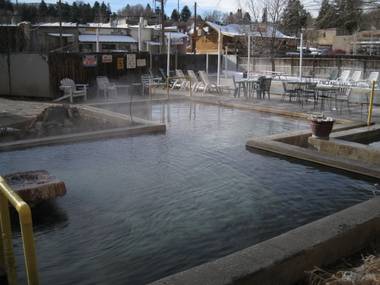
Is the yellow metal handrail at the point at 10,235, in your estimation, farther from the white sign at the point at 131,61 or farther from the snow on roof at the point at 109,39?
the snow on roof at the point at 109,39

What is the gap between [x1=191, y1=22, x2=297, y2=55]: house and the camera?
28781 millimetres

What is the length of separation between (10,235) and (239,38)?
120 ft

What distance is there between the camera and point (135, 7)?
3588 inches

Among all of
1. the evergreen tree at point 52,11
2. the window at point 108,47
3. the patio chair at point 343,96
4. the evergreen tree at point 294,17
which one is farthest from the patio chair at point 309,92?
the evergreen tree at point 52,11

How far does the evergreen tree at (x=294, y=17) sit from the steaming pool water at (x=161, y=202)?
22242 mm

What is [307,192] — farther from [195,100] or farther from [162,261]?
[195,100]

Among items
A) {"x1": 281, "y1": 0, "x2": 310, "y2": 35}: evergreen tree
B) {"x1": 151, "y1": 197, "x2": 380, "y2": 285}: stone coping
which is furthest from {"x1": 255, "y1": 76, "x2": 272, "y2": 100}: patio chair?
{"x1": 281, "y1": 0, "x2": 310, "y2": 35}: evergreen tree

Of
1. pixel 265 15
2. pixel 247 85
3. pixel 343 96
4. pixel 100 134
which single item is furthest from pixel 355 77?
pixel 265 15

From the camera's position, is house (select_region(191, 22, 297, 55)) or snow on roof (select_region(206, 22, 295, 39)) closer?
house (select_region(191, 22, 297, 55))

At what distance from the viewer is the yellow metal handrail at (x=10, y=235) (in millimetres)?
2758

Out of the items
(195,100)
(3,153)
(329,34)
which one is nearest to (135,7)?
(329,34)

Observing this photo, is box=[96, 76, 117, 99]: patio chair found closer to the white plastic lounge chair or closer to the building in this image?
the white plastic lounge chair

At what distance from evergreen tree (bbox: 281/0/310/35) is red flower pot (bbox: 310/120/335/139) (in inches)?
814

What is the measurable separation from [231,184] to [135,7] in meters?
89.8
